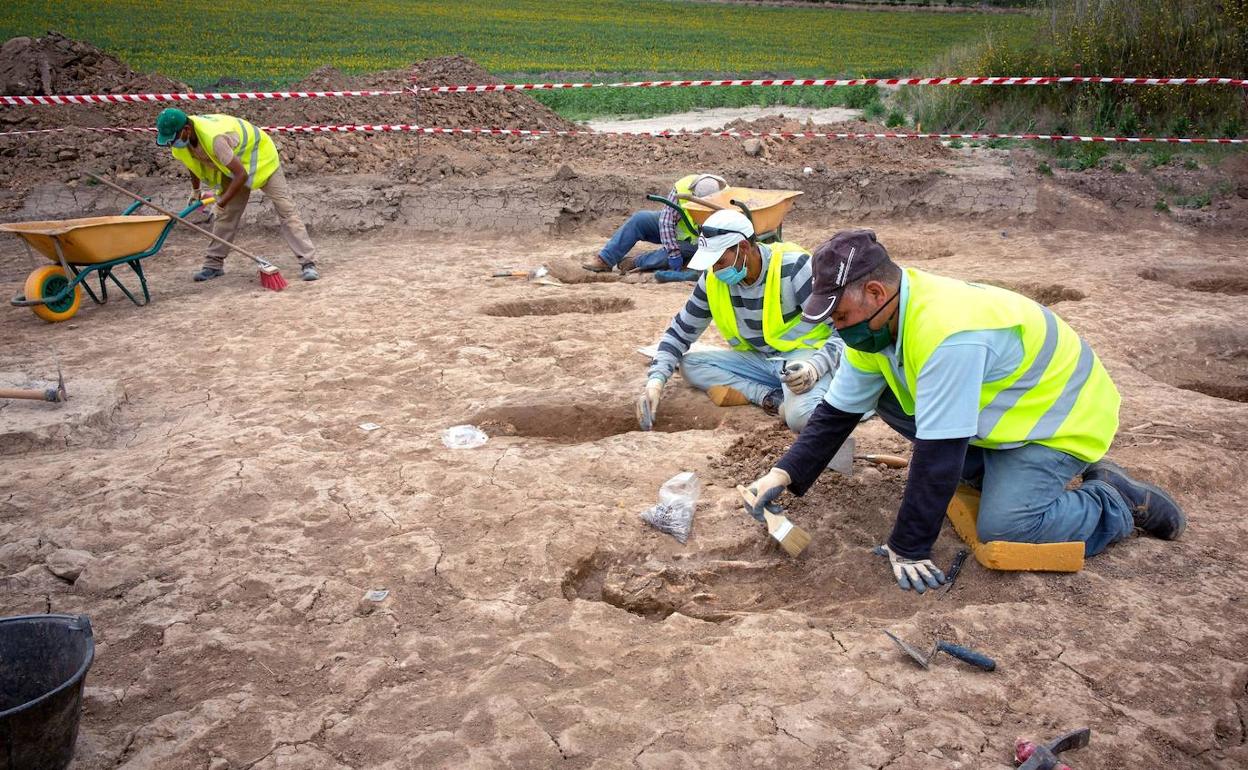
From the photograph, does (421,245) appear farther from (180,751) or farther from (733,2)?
(733,2)

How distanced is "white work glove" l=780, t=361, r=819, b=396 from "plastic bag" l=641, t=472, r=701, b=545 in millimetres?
849

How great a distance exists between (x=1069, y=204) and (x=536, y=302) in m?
5.94

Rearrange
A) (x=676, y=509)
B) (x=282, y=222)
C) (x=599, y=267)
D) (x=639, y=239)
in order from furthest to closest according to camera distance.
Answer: (x=599, y=267), (x=639, y=239), (x=282, y=222), (x=676, y=509)

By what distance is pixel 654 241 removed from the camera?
8281 mm

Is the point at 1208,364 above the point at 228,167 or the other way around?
the other way around

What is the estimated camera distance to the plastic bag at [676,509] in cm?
381

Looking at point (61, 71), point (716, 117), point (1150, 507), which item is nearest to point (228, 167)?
point (1150, 507)

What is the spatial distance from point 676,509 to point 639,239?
4752 millimetres

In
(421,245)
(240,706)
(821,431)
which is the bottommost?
(421,245)

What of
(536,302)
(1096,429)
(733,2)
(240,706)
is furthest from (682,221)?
(733,2)

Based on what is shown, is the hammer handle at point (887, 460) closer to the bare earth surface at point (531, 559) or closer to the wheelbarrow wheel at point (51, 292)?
the bare earth surface at point (531, 559)

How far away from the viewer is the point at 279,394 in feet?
17.8

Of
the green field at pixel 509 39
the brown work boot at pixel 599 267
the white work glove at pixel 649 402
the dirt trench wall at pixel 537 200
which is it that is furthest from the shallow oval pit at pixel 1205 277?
the green field at pixel 509 39

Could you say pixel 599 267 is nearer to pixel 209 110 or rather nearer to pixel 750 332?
pixel 750 332
